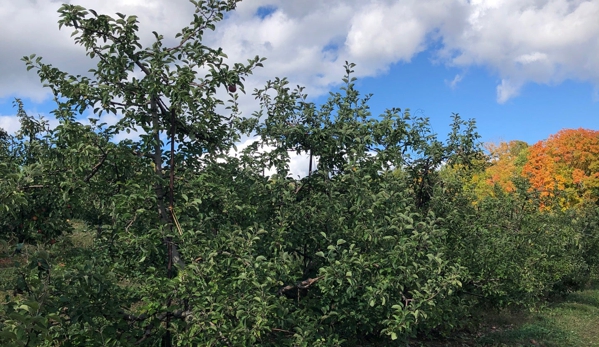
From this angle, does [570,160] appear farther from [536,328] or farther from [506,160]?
[536,328]

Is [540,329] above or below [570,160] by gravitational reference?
below

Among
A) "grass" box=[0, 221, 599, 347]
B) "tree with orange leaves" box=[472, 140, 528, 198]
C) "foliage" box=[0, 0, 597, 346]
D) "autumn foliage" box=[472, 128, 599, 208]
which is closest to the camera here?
"foliage" box=[0, 0, 597, 346]

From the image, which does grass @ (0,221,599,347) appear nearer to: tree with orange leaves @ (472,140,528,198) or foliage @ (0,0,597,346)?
foliage @ (0,0,597,346)

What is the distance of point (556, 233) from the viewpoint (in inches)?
417

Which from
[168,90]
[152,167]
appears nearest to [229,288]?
[152,167]

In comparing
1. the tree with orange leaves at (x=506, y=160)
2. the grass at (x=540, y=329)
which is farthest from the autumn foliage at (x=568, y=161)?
the grass at (x=540, y=329)

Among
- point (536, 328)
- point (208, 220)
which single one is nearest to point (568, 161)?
point (536, 328)

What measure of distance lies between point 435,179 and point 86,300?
16.3 ft

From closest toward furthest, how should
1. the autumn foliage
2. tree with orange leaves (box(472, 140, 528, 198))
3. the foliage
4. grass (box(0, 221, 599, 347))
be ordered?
the foliage → grass (box(0, 221, 599, 347)) → the autumn foliage → tree with orange leaves (box(472, 140, 528, 198))

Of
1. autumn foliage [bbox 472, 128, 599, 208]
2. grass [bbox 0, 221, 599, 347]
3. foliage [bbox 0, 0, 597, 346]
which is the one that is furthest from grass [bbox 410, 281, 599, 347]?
autumn foliage [bbox 472, 128, 599, 208]

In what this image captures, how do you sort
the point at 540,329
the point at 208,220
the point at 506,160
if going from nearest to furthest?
1. the point at 208,220
2. the point at 540,329
3. the point at 506,160

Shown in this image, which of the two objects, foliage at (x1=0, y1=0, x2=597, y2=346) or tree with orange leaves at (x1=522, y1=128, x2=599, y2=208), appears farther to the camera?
tree with orange leaves at (x1=522, y1=128, x2=599, y2=208)

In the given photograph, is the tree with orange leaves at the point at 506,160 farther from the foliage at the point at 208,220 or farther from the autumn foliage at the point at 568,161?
the foliage at the point at 208,220

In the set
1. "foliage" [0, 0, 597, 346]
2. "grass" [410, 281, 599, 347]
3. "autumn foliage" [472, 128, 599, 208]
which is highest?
"autumn foliage" [472, 128, 599, 208]
